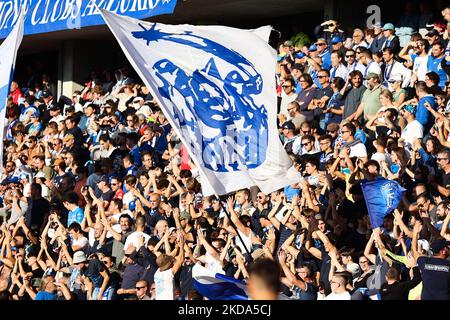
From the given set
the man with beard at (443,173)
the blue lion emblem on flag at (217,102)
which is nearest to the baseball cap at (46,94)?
the man with beard at (443,173)

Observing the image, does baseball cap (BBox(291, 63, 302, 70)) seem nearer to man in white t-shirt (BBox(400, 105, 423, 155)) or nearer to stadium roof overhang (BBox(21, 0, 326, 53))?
stadium roof overhang (BBox(21, 0, 326, 53))

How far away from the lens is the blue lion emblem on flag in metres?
11.5

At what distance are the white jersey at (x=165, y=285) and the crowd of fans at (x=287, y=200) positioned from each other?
0.01 meters

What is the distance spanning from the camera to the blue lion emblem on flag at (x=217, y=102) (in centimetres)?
1148

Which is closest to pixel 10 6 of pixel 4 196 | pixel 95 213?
pixel 4 196

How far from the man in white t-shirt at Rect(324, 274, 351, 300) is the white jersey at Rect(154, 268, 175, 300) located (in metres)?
2.63

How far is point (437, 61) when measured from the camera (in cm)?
1587

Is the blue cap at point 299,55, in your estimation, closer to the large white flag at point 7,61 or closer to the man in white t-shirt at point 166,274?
the man in white t-shirt at point 166,274

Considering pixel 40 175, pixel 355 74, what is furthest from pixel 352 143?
pixel 40 175

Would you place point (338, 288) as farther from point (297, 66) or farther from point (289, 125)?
point (297, 66)

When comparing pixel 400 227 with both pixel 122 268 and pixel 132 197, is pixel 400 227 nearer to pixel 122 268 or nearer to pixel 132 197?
pixel 122 268

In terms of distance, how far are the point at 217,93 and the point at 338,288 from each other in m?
2.26

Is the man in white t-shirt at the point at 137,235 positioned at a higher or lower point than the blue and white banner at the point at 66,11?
lower
